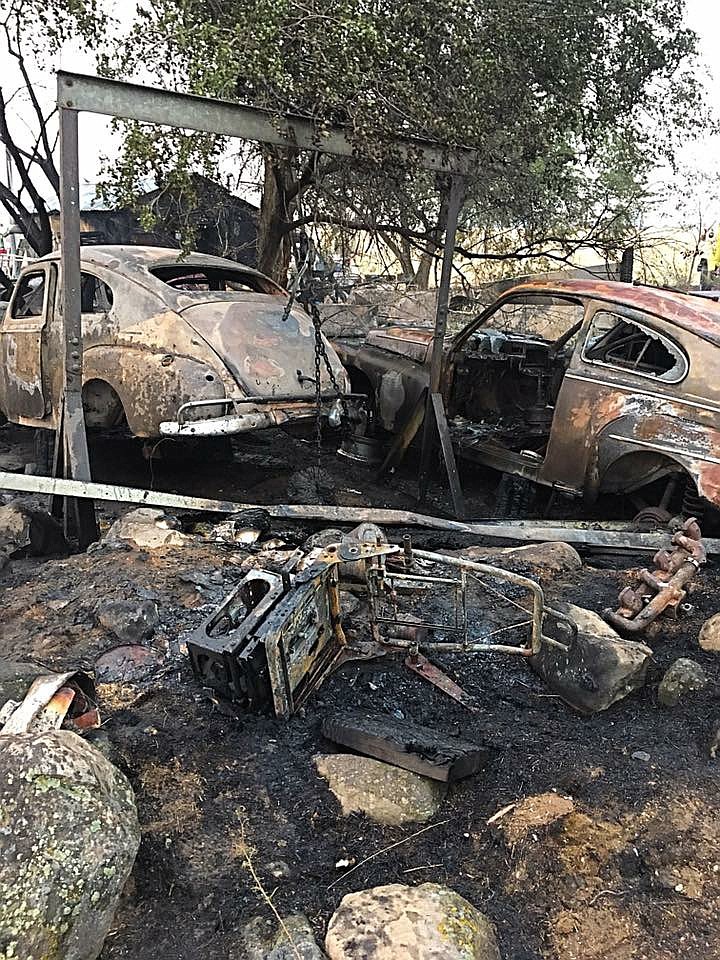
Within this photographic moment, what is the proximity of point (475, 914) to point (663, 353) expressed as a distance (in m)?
4.07

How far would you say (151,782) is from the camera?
271cm

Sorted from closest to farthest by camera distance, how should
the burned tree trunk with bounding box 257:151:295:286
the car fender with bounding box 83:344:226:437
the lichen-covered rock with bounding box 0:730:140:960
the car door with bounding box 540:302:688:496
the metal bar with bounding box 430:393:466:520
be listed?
the lichen-covered rock with bounding box 0:730:140:960, the car door with bounding box 540:302:688:496, the car fender with bounding box 83:344:226:437, the metal bar with bounding box 430:393:466:520, the burned tree trunk with bounding box 257:151:295:286

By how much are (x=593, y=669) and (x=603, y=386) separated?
2.57m

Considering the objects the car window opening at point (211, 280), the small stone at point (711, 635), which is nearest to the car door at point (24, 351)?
the car window opening at point (211, 280)

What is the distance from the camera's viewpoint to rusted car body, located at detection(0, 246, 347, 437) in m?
5.52

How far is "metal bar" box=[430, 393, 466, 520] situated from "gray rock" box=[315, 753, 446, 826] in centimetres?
325

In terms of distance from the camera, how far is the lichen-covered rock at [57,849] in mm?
1903

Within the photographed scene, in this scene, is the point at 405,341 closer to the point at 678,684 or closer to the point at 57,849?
the point at 678,684

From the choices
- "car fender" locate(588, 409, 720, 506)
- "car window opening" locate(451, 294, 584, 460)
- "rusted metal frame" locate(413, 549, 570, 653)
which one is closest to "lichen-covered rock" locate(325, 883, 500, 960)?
"rusted metal frame" locate(413, 549, 570, 653)

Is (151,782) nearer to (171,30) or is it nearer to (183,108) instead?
(183,108)

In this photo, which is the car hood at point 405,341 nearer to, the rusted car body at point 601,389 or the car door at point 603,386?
the rusted car body at point 601,389

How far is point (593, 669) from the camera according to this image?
3215mm

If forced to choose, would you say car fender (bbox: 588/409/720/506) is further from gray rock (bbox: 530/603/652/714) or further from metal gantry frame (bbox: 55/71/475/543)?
metal gantry frame (bbox: 55/71/475/543)

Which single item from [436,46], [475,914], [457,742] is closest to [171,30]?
[436,46]
